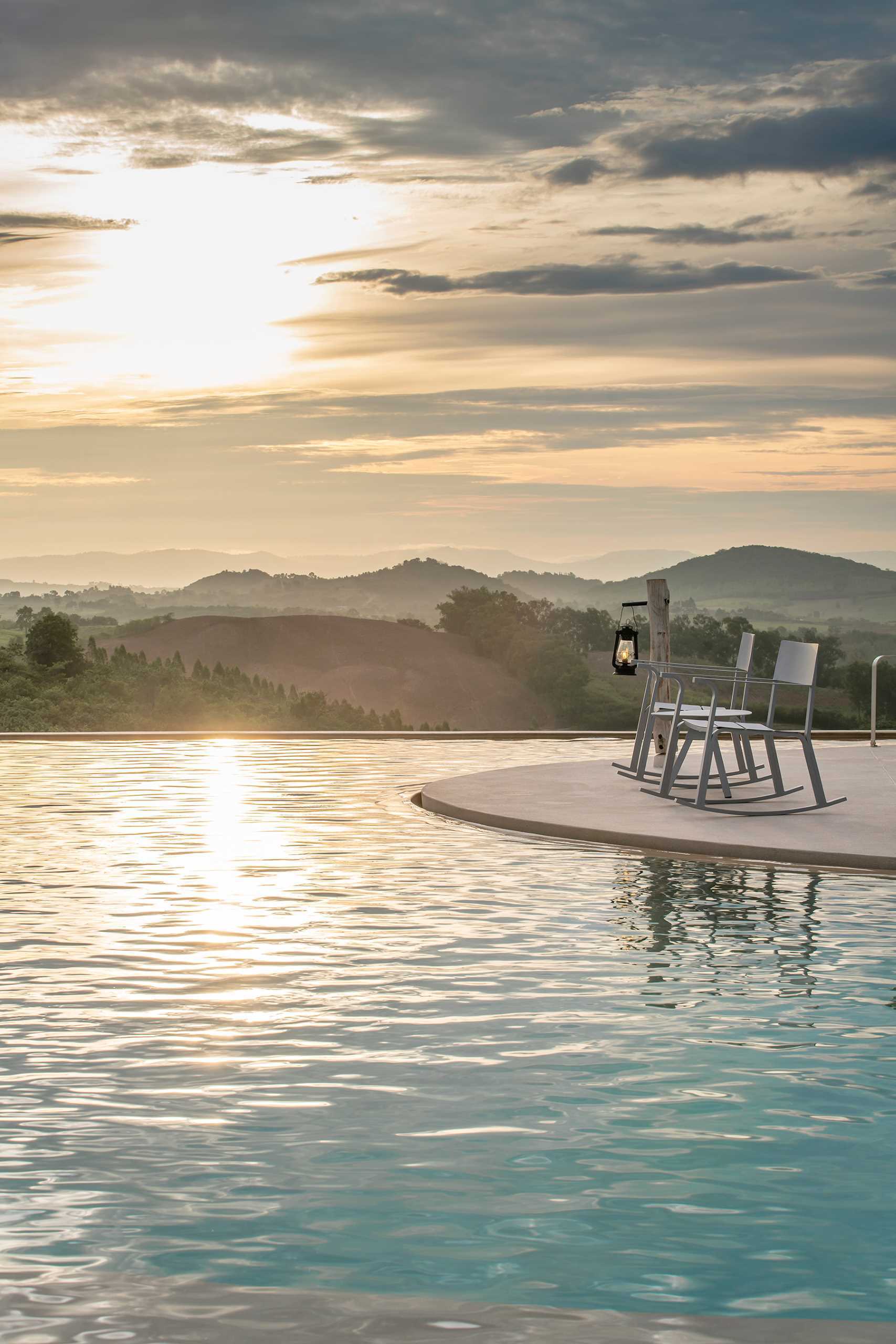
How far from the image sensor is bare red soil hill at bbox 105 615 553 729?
50.9m

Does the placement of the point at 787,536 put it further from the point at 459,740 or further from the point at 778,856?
the point at 778,856

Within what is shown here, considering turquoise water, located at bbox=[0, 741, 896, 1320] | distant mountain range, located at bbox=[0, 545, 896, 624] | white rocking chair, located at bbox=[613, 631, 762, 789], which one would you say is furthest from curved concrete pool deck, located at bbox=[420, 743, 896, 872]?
distant mountain range, located at bbox=[0, 545, 896, 624]

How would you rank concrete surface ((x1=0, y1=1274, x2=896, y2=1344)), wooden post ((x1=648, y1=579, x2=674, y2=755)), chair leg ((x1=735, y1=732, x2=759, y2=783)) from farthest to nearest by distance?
wooden post ((x1=648, y1=579, x2=674, y2=755)), chair leg ((x1=735, y1=732, x2=759, y2=783)), concrete surface ((x1=0, y1=1274, x2=896, y2=1344))

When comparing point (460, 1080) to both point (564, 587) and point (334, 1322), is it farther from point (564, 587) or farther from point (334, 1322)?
point (564, 587)

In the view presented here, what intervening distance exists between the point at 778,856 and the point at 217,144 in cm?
1654

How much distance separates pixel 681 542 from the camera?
39.5 m

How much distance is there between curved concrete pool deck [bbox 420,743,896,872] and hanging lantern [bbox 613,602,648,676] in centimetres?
93

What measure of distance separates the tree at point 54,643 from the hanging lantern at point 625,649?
21.7m

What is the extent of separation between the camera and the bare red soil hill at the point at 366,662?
50875 mm

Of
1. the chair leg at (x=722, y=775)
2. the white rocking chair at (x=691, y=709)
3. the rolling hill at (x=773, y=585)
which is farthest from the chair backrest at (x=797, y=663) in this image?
the rolling hill at (x=773, y=585)

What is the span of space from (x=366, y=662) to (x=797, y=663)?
5132 cm

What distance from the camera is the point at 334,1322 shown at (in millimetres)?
3117

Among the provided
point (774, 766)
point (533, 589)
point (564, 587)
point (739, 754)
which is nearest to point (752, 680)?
point (774, 766)

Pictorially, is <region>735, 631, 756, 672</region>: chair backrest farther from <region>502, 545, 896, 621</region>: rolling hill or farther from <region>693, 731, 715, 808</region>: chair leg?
<region>502, 545, 896, 621</region>: rolling hill
